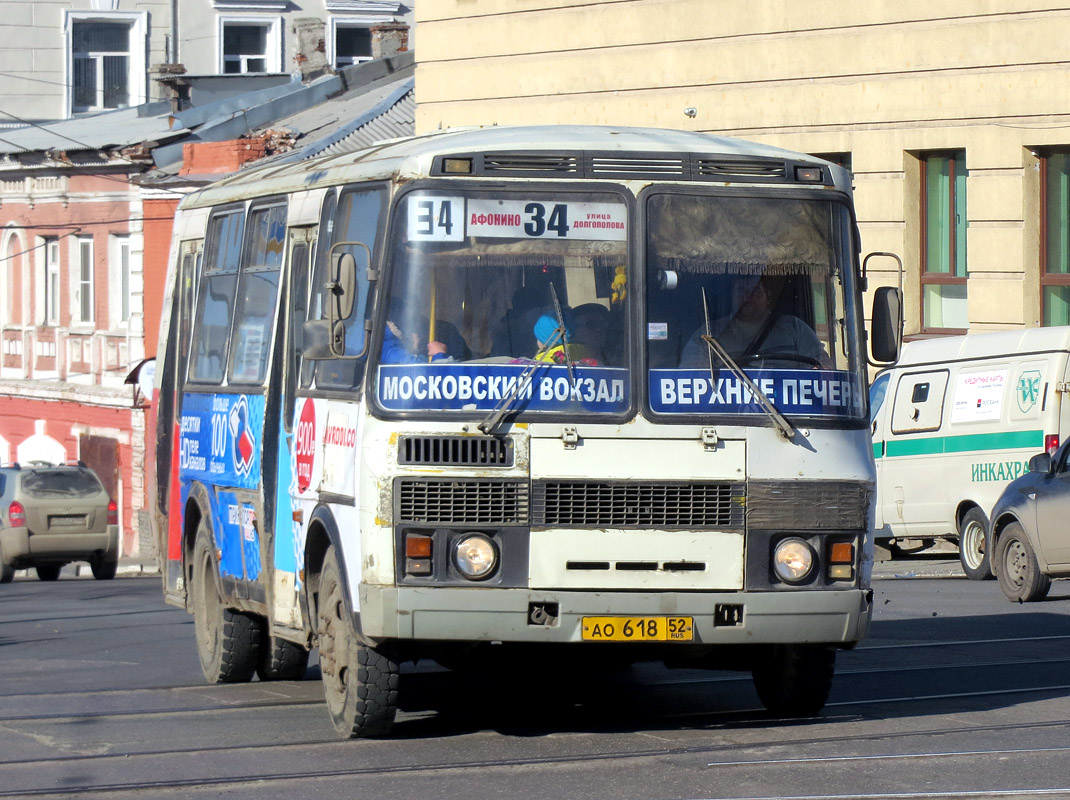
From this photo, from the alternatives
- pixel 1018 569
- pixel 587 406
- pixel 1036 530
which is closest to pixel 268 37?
pixel 1018 569

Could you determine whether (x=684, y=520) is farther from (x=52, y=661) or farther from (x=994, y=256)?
(x=994, y=256)

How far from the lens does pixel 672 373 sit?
9.06m

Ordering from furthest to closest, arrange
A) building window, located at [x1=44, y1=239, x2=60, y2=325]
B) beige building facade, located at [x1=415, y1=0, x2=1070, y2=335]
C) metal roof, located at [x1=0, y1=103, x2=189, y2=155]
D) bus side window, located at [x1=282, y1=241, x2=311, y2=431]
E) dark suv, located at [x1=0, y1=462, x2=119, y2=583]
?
building window, located at [x1=44, y1=239, x2=60, y2=325]
metal roof, located at [x1=0, y1=103, x2=189, y2=155]
dark suv, located at [x1=0, y1=462, x2=119, y2=583]
beige building facade, located at [x1=415, y1=0, x2=1070, y2=335]
bus side window, located at [x1=282, y1=241, x2=311, y2=431]

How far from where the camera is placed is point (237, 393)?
11.4 m

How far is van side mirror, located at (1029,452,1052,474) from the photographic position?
56.3ft

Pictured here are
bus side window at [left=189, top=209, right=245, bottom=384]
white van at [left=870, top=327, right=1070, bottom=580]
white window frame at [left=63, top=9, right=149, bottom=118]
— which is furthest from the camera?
white window frame at [left=63, top=9, right=149, bottom=118]

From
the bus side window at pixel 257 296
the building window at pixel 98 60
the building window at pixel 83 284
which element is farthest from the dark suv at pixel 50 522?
A: the building window at pixel 98 60

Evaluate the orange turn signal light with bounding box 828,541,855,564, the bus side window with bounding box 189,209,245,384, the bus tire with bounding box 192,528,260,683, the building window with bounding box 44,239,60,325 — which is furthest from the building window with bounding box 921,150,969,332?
the building window with bounding box 44,239,60,325

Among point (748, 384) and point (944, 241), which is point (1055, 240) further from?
point (748, 384)

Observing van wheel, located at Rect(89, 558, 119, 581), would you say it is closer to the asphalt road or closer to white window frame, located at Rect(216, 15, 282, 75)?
the asphalt road

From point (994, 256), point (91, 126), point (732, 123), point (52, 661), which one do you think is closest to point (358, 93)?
point (91, 126)

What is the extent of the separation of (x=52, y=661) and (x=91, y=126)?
2893 centimetres

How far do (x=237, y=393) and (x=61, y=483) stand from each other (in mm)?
17338

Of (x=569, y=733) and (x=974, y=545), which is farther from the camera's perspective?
(x=974, y=545)
